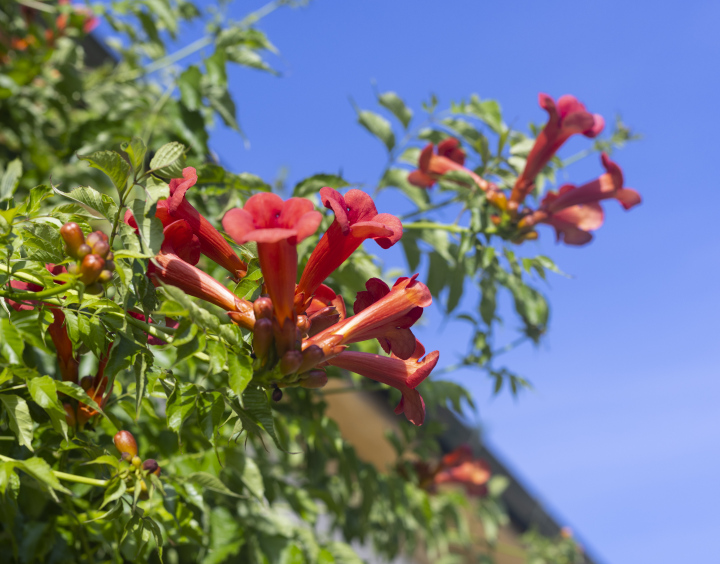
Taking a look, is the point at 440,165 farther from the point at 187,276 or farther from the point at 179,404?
the point at 179,404

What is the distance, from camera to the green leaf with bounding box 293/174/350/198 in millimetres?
2279

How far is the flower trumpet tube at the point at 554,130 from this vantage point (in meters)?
2.58

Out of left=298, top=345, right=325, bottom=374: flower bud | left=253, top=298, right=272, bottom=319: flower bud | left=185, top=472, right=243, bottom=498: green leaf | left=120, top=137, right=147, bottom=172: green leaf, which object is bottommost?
left=185, top=472, right=243, bottom=498: green leaf

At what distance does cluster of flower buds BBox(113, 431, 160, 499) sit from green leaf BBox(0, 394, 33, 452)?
0.74 ft

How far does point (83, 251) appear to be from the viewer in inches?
47.6

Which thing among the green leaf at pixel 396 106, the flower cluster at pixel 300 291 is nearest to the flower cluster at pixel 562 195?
the green leaf at pixel 396 106

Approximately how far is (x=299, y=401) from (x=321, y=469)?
569 mm

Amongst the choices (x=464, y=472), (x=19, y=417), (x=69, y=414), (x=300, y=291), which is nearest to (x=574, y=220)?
(x=300, y=291)

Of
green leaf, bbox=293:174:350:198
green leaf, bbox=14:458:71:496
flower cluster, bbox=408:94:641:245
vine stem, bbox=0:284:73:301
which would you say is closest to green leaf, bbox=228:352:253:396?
vine stem, bbox=0:284:73:301

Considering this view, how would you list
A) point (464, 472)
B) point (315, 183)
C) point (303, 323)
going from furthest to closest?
point (464, 472) < point (315, 183) < point (303, 323)

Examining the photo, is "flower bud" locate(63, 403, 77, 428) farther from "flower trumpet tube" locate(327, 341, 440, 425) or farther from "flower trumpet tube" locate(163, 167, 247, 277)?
"flower trumpet tube" locate(327, 341, 440, 425)

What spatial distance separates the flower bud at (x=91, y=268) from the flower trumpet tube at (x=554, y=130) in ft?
6.25

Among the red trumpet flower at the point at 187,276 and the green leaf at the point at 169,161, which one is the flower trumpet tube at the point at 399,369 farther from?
the green leaf at the point at 169,161

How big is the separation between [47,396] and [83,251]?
0.37m
